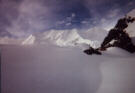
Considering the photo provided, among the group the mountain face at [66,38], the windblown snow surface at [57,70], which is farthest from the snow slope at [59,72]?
the mountain face at [66,38]

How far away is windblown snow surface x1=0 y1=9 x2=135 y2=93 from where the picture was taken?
1.93 m

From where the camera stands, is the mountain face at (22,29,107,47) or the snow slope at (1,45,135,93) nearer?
the snow slope at (1,45,135,93)

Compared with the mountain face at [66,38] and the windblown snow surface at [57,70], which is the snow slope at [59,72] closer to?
the windblown snow surface at [57,70]

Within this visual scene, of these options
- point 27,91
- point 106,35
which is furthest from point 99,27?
point 27,91

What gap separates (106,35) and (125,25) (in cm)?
85

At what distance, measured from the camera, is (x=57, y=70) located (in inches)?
88.7

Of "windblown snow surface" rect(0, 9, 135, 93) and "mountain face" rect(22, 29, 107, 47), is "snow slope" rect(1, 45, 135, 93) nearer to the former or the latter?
"windblown snow surface" rect(0, 9, 135, 93)

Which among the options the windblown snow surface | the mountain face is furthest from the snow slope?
the mountain face

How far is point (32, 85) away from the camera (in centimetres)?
190

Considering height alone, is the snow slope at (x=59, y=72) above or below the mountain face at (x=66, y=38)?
below

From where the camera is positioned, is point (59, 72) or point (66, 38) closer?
point (59, 72)

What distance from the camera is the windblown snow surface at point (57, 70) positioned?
76.1 inches

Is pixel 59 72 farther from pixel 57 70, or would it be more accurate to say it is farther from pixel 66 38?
pixel 66 38

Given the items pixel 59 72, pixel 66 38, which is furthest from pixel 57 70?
pixel 66 38
